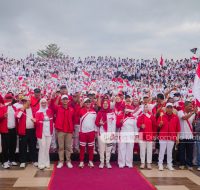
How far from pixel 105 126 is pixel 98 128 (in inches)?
7.3

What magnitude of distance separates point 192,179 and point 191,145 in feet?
4.12

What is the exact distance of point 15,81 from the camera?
22.1 meters

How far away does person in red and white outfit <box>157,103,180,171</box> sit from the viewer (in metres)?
7.84

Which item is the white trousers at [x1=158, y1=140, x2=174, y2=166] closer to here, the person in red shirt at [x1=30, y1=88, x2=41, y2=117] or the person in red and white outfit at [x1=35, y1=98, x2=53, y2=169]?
the person in red and white outfit at [x1=35, y1=98, x2=53, y2=169]

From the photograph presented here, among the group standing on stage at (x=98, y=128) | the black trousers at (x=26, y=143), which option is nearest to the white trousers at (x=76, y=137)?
the group standing on stage at (x=98, y=128)

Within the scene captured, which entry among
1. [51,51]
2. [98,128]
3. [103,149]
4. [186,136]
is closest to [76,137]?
[98,128]

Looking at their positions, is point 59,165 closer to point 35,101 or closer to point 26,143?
point 26,143

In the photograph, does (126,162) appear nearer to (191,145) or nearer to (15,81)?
(191,145)

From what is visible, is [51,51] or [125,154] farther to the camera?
[51,51]

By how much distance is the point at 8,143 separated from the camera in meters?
7.79

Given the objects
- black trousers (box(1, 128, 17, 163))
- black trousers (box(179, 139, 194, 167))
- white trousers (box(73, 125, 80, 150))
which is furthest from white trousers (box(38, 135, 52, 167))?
black trousers (box(179, 139, 194, 167))

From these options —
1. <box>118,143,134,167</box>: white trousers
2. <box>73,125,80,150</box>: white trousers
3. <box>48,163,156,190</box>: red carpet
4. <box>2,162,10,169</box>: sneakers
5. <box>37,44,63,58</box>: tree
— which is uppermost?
<box>37,44,63,58</box>: tree

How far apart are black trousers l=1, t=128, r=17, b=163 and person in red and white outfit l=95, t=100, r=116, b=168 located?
1842 millimetres

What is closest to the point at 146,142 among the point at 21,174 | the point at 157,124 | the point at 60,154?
the point at 157,124
